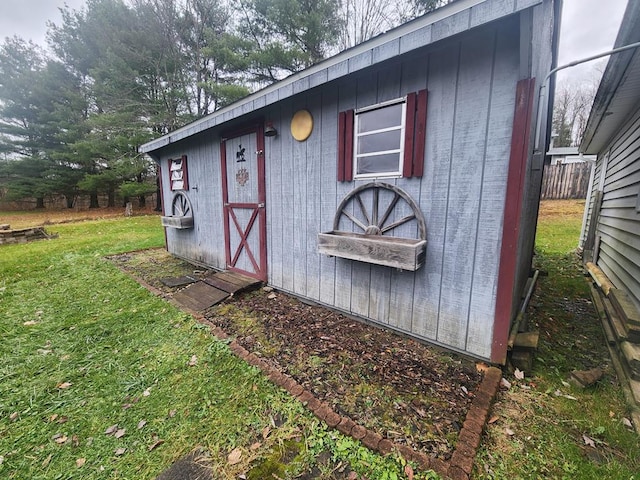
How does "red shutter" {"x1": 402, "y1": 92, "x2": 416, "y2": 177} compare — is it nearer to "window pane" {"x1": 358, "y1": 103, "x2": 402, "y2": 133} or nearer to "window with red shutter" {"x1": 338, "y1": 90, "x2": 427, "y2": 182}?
"window with red shutter" {"x1": 338, "y1": 90, "x2": 427, "y2": 182}

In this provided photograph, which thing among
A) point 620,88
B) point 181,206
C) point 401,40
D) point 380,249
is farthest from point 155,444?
point 181,206

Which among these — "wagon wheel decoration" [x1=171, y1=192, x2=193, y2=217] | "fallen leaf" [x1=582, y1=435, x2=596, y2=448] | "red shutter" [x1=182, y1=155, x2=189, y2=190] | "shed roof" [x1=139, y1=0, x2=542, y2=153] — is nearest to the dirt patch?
"fallen leaf" [x1=582, y1=435, x2=596, y2=448]

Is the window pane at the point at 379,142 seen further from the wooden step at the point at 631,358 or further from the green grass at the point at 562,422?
the wooden step at the point at 631,358

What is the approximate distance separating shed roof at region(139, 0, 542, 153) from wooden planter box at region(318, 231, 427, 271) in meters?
1.46

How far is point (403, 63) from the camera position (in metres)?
2.34

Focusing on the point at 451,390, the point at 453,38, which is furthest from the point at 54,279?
the point at 453,38

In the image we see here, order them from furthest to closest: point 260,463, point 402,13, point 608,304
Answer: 1. point 402,13
2. point 608,304
3. point 260,463

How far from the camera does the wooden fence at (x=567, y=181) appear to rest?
36.8ft

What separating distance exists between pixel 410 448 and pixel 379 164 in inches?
85.7

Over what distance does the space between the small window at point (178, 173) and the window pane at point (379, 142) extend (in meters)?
4.19

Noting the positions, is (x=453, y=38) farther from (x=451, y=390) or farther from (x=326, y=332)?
(x=326, y=332)

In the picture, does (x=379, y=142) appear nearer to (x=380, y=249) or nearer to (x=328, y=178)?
(x=328, y=178)

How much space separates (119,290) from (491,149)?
16.3 feet

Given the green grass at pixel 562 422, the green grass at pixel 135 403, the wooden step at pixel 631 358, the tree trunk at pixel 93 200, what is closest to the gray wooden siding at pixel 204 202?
the green grass at pixel 135 403
